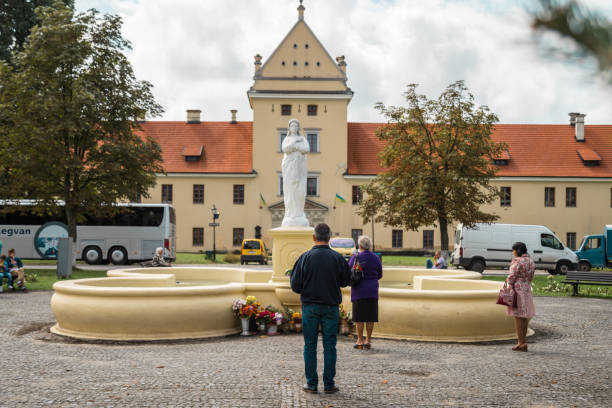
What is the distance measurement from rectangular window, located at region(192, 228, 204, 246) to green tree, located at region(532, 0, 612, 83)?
47.5 meters

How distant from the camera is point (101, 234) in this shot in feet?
109

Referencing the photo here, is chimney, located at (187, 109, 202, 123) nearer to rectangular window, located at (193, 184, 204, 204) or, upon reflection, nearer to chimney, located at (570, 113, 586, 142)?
rectangular window, located at (193, 184, 204, 204)

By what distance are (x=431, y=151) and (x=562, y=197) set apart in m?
23.2

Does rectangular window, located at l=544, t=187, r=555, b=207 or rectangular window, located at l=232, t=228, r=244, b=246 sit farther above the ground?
rectangular window, located at l=544, t=187, r=555, b=207

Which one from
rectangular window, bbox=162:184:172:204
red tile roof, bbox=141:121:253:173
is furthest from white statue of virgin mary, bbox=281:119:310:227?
rectangular window, bbox=162:184:172:204

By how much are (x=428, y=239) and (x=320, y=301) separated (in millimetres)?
43885

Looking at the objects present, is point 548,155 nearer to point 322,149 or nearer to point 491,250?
→ point 322,149

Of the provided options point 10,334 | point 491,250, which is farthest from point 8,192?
point 491,250

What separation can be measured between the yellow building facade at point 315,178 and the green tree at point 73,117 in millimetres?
21292

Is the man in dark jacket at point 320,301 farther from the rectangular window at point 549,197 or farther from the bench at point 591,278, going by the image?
the rectangular window at point 549,197

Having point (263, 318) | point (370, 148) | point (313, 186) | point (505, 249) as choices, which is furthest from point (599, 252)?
point (263, 318)

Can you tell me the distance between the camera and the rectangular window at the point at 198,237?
49.0m

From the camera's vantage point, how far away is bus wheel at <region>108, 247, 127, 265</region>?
33.2m

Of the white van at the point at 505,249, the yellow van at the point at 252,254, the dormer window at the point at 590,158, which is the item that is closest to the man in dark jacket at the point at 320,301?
the white van at the point at 505,249
